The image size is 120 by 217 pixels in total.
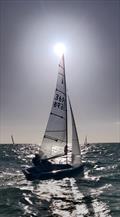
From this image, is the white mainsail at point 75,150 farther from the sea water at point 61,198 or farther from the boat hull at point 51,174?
the sea water at point 61,198

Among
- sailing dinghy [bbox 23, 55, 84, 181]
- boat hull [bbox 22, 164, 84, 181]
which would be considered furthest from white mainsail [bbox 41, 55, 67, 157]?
boat hull [bbox 22, 164, 84, 181]

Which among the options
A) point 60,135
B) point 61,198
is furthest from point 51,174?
point 61,198

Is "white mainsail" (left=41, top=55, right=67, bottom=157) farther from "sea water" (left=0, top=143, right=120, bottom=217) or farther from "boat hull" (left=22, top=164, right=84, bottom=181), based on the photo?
"sea water" (left=0, top=143, right=120, bottom=217)

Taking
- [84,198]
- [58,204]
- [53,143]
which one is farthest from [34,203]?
[53,143]

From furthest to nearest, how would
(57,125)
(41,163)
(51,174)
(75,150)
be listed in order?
(57,125)
(75,150)
(41,163)
(51,174)

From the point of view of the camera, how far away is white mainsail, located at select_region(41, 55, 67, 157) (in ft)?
138

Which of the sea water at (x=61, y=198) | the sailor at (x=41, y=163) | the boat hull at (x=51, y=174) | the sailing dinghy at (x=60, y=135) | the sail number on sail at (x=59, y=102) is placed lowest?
the sea water at (x=61, y=198)

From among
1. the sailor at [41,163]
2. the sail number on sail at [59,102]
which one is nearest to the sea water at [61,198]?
the sailor at [41,163]

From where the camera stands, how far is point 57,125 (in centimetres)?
4266

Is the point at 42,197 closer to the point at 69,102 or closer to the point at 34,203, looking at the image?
the point at 34,203

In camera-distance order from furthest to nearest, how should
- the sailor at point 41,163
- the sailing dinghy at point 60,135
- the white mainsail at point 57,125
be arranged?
the white mainsail at point 57,125 < the sailing dinghy at point 60,135 < the sailor at point 41,163

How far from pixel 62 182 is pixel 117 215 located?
14717 mm

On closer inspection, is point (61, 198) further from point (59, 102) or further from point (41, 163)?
point (59, 102)

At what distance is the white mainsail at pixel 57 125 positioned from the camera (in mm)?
42062
